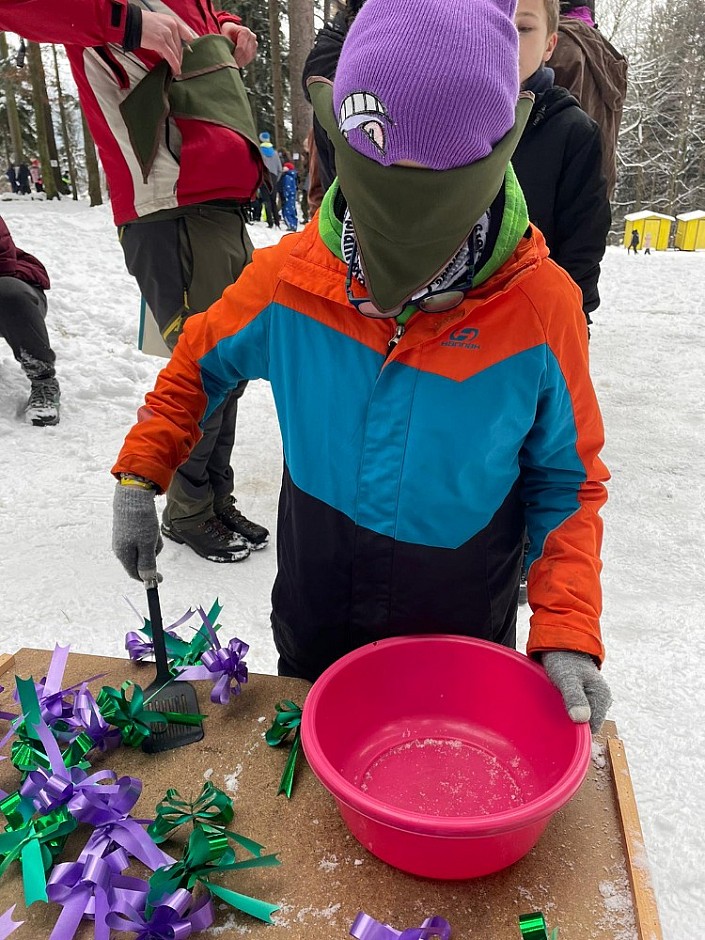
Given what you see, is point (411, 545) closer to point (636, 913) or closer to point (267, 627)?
point (636, 913)

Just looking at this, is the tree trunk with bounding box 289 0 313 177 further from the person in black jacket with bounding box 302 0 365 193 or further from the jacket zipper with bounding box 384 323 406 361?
the jacket zipper with bounding box 384 323 406 361

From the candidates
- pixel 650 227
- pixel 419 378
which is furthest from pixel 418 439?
pixel 650 227

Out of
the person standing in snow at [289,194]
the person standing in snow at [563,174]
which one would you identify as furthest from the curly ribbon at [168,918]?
the person standing in snow at [289,194]

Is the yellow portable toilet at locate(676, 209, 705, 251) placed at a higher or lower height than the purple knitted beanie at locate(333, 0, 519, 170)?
lower

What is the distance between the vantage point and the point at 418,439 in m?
1.10

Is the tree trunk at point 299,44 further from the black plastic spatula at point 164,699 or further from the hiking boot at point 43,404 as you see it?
the black plastic spatula at point 164,699

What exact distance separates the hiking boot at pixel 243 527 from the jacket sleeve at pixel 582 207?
4.77 feet

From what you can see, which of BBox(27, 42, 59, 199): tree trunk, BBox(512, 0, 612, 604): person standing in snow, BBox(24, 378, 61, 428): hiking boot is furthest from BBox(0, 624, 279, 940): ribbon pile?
BBox(27, 42, 59, 199): tree trunk

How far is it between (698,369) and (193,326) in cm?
479

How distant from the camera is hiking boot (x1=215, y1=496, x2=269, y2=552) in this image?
8.95 feet

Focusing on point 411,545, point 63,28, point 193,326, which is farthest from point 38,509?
point 411,545

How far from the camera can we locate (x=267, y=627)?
2.30 metres

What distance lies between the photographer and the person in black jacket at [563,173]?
2.07 m

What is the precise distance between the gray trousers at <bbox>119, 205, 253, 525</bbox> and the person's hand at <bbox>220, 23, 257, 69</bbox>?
495mm
